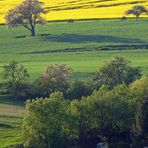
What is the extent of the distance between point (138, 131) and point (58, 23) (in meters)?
65.3

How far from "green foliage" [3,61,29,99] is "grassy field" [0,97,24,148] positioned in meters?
1.92

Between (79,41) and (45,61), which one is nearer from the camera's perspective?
(45,61)

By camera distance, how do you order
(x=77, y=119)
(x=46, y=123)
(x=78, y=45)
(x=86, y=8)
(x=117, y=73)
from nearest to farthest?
(x=46, y=123)
(x=77, y=119)
(x=117, y=73)
(x=78, y=45)
(x=86, y=8)

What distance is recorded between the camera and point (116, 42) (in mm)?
99875

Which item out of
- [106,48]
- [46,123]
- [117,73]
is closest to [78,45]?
[106,48]

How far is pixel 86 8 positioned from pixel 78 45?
27.8 m

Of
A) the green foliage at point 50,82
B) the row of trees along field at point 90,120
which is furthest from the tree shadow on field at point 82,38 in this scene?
the row of trees along field at point 90,120

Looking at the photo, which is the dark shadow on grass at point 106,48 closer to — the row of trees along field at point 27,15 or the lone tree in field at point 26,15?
the row of trees along field at point 27,15

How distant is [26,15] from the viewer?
112875 mm

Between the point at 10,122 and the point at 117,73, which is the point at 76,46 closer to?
the point at 117,73

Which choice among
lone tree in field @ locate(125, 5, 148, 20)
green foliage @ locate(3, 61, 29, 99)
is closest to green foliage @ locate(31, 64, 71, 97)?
green foliage @ locate(3, 61, 29, 99)

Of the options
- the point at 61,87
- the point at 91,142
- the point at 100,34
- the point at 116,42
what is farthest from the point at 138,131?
the point at 100,34

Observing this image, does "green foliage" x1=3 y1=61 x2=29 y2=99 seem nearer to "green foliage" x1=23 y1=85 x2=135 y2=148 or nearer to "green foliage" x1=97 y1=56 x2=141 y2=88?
"green foliage" x1=97 y1=56 x2=141 y2=88

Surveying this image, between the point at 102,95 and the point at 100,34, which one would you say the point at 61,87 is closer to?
the point at 102,95
